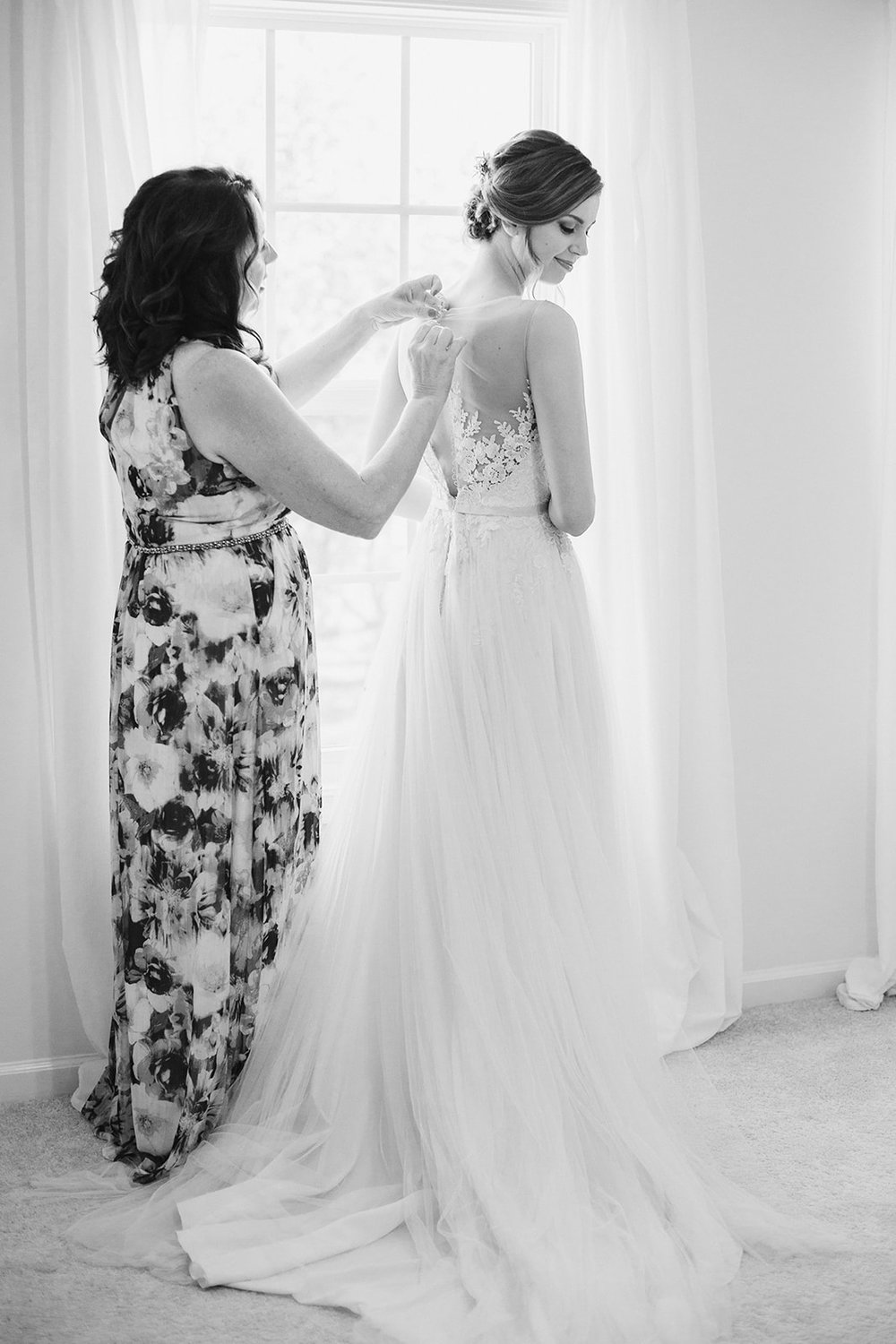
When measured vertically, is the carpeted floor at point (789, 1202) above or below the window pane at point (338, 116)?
below

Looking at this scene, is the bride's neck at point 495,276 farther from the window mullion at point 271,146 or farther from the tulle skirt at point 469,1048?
the window mullion at point 271,146

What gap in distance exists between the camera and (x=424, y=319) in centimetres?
226

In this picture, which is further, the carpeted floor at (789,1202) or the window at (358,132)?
the window at (358,132)

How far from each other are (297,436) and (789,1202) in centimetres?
160

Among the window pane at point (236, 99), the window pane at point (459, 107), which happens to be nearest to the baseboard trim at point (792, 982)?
the window pane at point (459, 107)

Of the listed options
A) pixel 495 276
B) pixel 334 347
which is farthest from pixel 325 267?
pixel 495 276

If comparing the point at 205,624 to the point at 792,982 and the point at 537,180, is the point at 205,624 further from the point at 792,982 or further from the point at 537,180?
the point at 792,982

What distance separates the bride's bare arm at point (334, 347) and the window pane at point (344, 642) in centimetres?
66

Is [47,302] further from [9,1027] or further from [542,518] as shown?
[9,1027]

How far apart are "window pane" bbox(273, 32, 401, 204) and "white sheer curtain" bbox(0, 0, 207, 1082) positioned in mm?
360

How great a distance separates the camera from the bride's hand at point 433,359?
204cm

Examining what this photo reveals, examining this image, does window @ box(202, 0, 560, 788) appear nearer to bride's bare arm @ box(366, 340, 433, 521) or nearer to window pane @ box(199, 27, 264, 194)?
window pane @ box(199, 27, 264, 194)

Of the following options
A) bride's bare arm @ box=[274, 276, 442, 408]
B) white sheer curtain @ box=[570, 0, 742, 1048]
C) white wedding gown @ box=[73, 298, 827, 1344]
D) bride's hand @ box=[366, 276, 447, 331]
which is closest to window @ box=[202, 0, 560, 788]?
white sheer curtain @ box=[570, 0, 742, 1048]

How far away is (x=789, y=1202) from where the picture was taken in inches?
86.2
